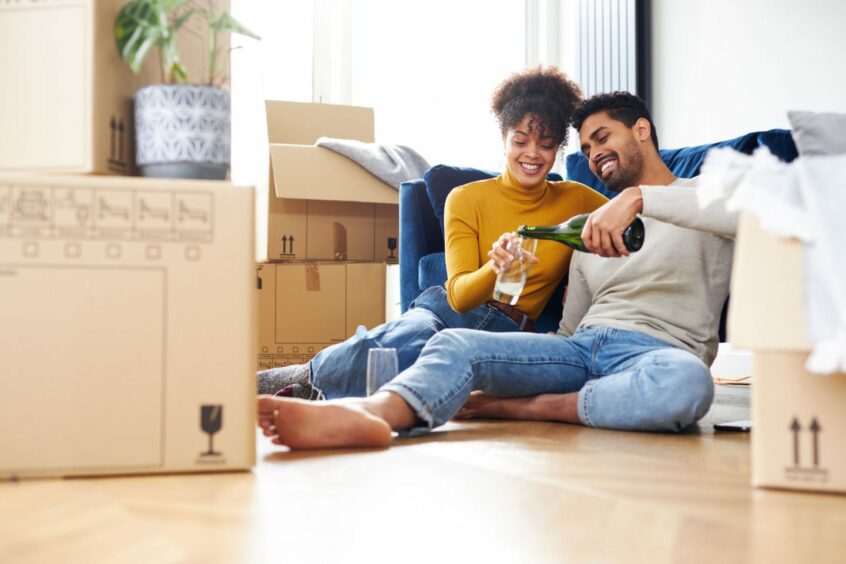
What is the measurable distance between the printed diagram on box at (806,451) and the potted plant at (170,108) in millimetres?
845

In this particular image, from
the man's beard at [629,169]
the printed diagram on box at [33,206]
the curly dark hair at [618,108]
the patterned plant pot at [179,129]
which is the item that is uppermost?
the curly dark hair at [618,108]

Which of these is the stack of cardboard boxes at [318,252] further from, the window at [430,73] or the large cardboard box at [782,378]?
the large cardboard box at [782,378]

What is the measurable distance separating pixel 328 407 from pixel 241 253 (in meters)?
0.36

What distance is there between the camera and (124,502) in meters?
1.15

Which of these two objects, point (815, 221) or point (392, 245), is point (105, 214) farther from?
point (392, 245)

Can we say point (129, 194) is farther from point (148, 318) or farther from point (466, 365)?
point (466, 365)

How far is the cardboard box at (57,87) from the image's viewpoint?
1301mm

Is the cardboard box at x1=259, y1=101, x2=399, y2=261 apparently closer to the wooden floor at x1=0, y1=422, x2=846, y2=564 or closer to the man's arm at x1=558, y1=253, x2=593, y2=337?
the man's arm at x1=558, y1=253, x2=593, y2=337

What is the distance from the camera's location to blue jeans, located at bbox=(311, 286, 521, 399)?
2.30m

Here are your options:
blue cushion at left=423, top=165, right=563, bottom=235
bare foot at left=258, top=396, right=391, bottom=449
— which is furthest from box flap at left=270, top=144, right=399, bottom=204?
bare foot at left=258, top=396, right=391, bottom=449

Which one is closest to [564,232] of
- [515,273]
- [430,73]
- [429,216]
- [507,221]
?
[507,221]

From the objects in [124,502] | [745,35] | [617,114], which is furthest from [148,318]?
[745,35]

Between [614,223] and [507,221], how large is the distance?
1.80 feet

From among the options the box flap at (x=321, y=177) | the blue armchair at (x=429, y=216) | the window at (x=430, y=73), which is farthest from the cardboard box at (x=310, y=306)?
the window at (x=430, y=73)
